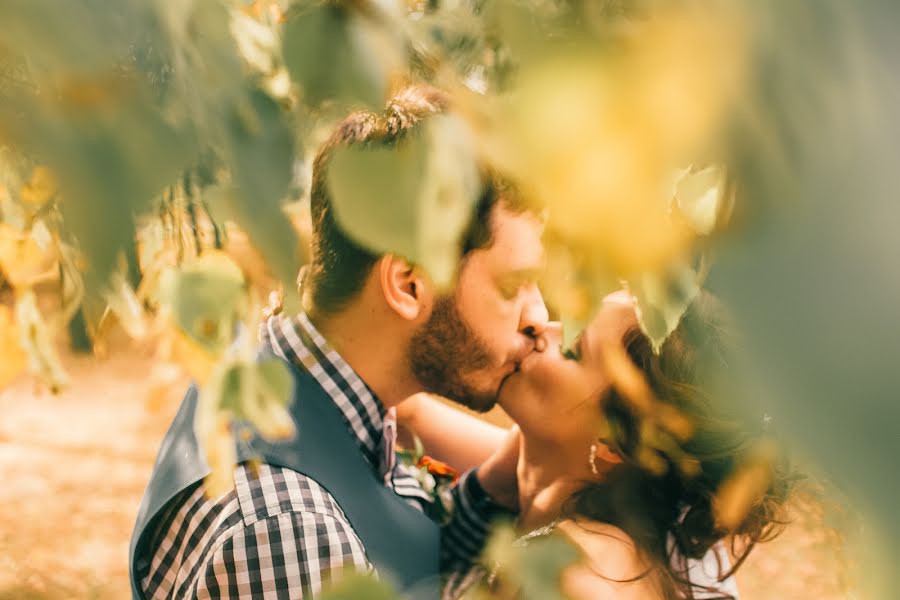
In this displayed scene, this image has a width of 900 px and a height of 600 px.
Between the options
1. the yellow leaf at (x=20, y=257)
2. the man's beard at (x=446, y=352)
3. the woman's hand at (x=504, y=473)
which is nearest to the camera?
the yellow leaf at (x=20, y=257)

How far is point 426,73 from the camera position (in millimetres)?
519

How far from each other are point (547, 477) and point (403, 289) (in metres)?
0.55

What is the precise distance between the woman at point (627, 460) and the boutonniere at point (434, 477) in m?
0.17

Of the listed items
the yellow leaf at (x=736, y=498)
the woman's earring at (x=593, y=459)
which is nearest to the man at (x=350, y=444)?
the woman's earring at (x=593, y=459)

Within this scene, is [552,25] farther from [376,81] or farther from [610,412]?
[610,412]

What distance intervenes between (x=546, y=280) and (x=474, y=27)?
214mm

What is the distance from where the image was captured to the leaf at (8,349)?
614mm

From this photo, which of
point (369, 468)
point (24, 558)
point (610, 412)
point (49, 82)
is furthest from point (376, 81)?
point (24, 558)

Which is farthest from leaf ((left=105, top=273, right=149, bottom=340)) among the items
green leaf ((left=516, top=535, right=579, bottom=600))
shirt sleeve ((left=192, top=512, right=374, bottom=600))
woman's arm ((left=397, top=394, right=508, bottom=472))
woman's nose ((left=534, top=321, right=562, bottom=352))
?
woman's arm ((left=397, top=394, right=508, bottom=472))

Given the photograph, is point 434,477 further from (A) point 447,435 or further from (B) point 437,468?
(A) point 447,435

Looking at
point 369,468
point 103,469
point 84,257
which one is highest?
point 84,257

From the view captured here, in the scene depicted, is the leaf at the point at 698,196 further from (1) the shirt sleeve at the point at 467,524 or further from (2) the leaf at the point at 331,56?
(1) the shirt sleeve at the point at 467,524

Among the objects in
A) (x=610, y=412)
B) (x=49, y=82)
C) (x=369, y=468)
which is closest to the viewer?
(x=49, y=82)

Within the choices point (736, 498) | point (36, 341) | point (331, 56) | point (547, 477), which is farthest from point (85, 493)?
point (331, 56)
